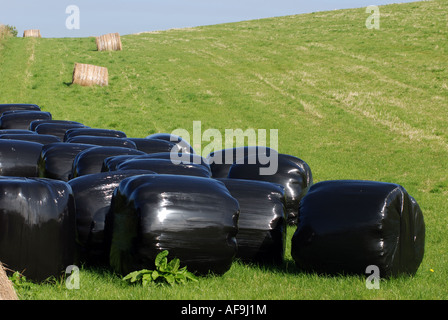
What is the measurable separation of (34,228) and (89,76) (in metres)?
23.7

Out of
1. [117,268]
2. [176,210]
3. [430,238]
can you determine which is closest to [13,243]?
[117,268]

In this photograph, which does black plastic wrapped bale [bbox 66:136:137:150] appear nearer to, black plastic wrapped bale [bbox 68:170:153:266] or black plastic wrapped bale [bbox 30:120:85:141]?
black plastic wrapped bale [bbox 30:120:85:141]

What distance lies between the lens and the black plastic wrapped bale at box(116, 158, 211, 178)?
24.3ft

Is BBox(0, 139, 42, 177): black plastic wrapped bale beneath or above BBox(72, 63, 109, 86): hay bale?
beneath

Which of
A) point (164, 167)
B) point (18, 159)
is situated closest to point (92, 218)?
point (164, 167)

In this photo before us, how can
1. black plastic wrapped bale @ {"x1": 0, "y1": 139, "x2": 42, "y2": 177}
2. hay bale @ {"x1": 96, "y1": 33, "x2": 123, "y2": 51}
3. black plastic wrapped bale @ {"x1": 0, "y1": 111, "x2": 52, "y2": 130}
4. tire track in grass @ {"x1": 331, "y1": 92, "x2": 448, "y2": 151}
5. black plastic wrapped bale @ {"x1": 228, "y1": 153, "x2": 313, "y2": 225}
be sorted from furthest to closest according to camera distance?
hay bale @ {"x1": 96, "y1": 33, "x2": 123, "y2": 51}
tire track in grass @ {"x1": 331, "y1": 92, "x2": 448, "y2": 151}
black plastic wrapped bale @ {"x1": 0, "y1": 111, "x2": 52, "y2": 130}
black plastic wrapped bale @ {"x1": 0, "y1": 139, "x2": 42, "y2": 177}
black plastic wrapped bale @ {"x1": 228, "y1": 153, "x2": 313, "y2": 225}

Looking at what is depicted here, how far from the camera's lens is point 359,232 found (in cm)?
590

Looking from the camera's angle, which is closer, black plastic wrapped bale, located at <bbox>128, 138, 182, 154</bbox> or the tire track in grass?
black plastic wrapped bale, located at <bbox>128, 138, 182, 154</bbox>

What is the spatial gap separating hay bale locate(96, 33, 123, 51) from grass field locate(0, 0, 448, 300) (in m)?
1.03

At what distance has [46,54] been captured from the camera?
37.9m

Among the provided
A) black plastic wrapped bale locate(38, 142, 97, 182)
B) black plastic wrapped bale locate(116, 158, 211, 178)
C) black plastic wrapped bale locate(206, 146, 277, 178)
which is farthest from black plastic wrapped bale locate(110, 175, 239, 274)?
black plastic wrapped bale locate(206, 146, 277, 178)
